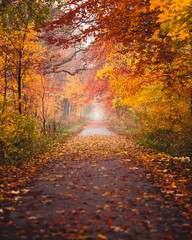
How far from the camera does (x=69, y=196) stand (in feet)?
13.0

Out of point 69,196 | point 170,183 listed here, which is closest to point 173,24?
point 170,183

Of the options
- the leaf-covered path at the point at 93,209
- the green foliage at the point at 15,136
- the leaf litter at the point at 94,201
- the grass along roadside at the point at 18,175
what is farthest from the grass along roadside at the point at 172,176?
the green foliage at the point at 15,136

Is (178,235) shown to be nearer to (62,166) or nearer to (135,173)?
(135,173)

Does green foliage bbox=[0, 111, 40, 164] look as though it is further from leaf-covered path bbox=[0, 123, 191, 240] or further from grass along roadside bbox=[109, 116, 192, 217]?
grass along roadside bbox=[109, 116, 192, 217]

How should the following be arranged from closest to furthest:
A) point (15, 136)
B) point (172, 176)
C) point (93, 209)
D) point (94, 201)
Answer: point (93, 209) → point (94, 201) → point (172, 176) → point (15, 136)

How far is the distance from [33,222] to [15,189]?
166 cm

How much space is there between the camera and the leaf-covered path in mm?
2723

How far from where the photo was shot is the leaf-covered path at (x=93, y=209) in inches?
107


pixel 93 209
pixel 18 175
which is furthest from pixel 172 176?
pixel 18 175

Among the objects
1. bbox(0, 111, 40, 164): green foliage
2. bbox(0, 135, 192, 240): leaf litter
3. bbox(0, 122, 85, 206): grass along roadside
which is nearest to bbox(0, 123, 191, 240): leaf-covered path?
bbox(0, 135, 192, 240): leaf litter

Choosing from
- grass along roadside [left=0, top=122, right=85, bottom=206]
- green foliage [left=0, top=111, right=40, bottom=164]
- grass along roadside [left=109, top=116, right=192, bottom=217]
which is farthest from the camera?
green foliage [left=0, top=111, right=40, bottom=164]

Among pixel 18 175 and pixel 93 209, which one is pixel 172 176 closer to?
pixel 93 209

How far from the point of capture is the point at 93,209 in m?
3.41

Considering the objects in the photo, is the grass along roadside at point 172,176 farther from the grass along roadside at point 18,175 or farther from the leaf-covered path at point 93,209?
the grass along roadside at point 18,175
